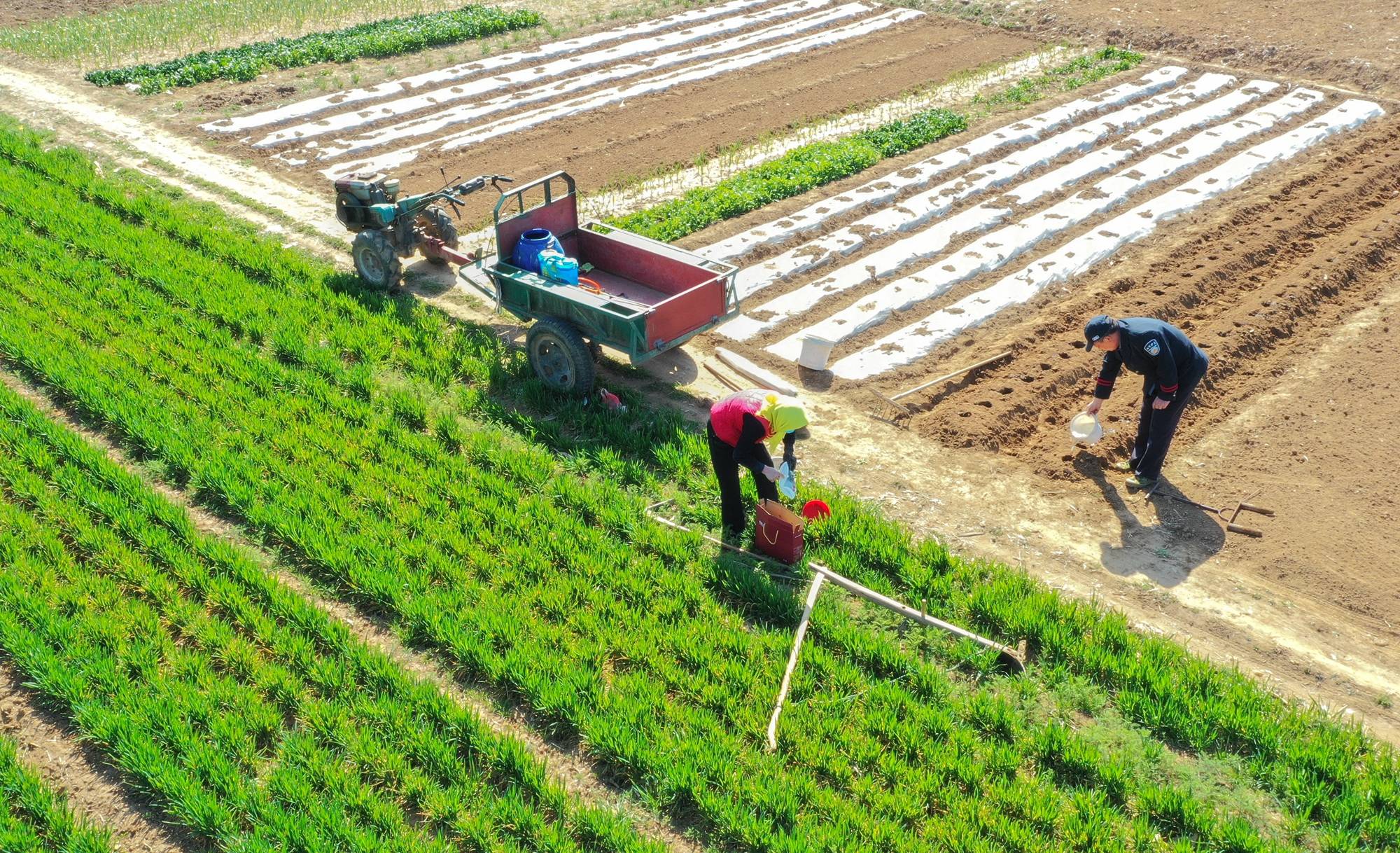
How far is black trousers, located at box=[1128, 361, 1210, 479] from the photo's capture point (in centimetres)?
863

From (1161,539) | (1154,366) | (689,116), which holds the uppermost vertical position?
(1154,366)

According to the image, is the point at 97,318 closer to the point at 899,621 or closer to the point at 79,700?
the point at 79,700

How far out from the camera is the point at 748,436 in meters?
7.46

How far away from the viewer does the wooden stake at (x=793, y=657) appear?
6.48 meters

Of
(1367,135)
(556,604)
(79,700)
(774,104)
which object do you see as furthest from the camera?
(774,104)

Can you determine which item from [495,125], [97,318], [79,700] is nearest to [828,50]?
Answer: [495,125]

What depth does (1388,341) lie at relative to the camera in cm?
1104

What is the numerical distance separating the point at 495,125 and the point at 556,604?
11.1 metres

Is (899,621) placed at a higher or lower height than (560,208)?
lower

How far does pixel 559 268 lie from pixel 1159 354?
200 inches

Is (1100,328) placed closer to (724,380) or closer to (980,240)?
(724,380)

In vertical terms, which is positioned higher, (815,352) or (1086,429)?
(815,352)

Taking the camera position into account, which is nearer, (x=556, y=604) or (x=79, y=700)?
(x=79, y=700)

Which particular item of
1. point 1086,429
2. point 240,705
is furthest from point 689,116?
point 240,705
